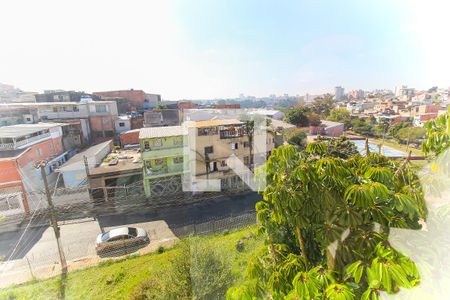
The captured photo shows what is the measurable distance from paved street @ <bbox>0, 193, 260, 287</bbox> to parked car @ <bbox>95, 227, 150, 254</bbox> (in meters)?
0.30

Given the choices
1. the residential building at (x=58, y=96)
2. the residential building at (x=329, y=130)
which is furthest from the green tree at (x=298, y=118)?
the residential building at (x=58, y=96)

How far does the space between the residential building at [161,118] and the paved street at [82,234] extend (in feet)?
36.5

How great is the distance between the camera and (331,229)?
4.26 ft

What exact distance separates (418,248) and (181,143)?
9986 mm

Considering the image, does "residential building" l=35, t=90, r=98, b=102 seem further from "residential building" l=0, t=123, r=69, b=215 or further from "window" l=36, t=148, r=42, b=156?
"window" l=36, t=148, r=42, b=156

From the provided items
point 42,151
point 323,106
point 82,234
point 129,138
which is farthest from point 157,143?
point 323,106

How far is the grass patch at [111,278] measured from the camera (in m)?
5.31

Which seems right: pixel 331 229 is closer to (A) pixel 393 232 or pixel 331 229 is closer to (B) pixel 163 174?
(A) pixel 393 232

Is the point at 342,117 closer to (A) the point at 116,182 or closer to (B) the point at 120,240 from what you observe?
(A) the point at 116,182

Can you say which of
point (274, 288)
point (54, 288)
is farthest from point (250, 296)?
point (54, 288)

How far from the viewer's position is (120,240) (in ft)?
24.9

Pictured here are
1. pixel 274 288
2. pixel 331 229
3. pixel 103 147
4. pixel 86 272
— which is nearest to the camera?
pixel 331 229

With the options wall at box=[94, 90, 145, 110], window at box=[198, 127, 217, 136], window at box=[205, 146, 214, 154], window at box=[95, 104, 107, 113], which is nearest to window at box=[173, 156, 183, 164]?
window at box=[205, 146, 214, 154]

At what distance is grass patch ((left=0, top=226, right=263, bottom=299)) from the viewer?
531 centimetres
